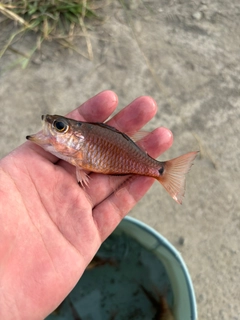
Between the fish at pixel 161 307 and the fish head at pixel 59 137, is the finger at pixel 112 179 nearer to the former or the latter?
the fish head at pixel 59 137

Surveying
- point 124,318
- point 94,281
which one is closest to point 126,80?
point 94,281

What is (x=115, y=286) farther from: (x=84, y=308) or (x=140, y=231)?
(x=140, y=231)

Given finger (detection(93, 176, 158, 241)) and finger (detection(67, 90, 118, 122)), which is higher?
finger (detection(67, 90, 118, 122))

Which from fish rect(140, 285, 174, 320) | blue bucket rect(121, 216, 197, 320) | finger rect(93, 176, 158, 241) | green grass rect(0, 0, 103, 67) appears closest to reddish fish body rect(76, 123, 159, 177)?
finger rect(93, 176, 158, 241)

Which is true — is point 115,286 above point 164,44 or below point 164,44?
below

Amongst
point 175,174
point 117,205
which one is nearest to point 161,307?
point 117,205

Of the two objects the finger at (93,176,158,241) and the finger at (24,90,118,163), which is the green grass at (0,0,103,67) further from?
the finger at (93,176,158,241)

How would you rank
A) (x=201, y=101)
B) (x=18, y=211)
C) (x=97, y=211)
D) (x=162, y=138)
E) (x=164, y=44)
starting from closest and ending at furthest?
(x=18, y=211)
(x=97, y=211)
(x=162, y=138)
(x=201, y=101)
(x=164, y=44)
